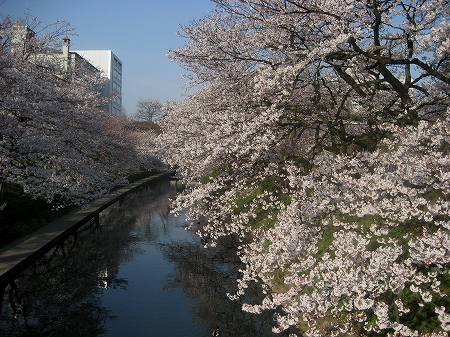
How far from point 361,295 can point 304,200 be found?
2996mm

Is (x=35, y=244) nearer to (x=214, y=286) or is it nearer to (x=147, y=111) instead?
(x=214, y=286)

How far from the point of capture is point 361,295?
681cm

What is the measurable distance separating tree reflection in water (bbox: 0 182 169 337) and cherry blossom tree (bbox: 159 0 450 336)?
443 centimetres

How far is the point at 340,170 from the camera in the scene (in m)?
9.91

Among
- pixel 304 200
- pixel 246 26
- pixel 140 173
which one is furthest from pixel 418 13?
pixel 140 173

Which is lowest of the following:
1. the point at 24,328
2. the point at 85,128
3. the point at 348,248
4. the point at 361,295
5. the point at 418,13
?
the point at 24,328

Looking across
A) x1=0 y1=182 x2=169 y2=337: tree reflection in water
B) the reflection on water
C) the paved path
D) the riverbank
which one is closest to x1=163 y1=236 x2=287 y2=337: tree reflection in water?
the reflection on water

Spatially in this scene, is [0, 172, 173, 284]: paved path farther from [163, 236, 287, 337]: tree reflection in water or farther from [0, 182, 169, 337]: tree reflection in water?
[163, 236, 287, 337]: tree reflection in water

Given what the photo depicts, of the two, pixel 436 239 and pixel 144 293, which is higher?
pixel 436 239

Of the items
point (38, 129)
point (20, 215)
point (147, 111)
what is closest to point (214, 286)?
point (38, 129)

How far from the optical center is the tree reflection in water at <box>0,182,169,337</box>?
1275cm

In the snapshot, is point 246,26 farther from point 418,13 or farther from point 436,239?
point 436,239

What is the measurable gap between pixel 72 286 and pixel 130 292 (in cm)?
217

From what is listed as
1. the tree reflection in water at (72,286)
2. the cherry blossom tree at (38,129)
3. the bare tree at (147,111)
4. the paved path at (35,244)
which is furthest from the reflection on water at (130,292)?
the bare tree at (147,111)
